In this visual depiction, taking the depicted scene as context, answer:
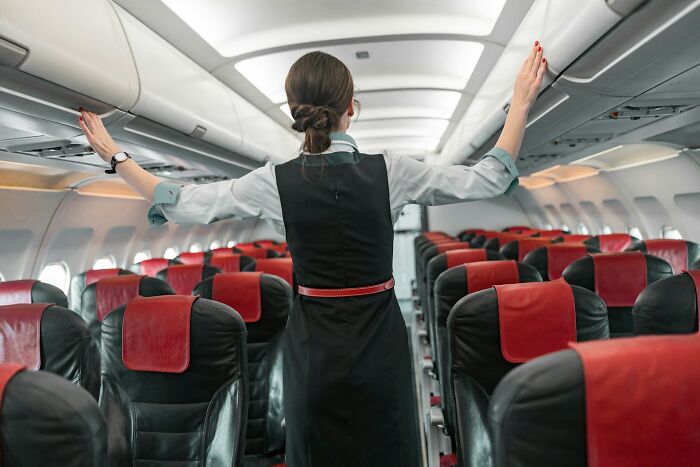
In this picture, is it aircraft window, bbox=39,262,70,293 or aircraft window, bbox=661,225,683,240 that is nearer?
aircraft window, bbox=39,262,70,293

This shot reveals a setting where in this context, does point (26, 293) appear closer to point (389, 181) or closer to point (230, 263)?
point (230, 263)

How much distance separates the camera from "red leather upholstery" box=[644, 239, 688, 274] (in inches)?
172

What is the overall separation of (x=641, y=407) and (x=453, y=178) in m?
0.87

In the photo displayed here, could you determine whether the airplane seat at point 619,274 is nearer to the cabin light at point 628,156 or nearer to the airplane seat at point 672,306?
the airplane seat at point 672,306

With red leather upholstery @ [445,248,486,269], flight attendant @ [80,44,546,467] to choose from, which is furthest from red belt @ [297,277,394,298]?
red leather upholstery @ [445,248,486,269]

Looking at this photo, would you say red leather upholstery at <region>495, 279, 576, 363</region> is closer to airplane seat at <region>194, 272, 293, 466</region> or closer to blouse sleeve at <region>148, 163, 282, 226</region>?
blouse sleeve at <region>148, 163, 282, 226</region>

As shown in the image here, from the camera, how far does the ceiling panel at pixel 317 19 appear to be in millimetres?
3324

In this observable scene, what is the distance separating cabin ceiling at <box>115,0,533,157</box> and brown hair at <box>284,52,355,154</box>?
6.89ft

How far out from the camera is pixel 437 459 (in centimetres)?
280

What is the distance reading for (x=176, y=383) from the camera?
77.9 inches

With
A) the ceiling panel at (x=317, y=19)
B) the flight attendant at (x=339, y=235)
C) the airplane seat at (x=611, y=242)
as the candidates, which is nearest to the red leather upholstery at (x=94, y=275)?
the ceiling panel at (x=317, y=19)

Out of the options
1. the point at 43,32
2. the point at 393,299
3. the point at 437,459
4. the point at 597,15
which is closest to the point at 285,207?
the point at 393,299

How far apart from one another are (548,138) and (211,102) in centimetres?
320

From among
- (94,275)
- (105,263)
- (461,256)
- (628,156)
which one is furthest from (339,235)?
(105,263)
